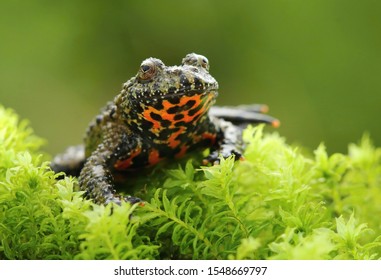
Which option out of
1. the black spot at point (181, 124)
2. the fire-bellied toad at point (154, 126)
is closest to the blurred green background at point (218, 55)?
the fire-bellied toad at point (154, 126)

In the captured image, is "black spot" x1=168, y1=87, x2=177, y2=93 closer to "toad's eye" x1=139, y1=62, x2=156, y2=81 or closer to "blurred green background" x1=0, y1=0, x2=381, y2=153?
"toad's eye" x1=139, y1=62, x2=156, y2=81

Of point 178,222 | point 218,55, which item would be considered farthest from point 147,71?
point 218,55

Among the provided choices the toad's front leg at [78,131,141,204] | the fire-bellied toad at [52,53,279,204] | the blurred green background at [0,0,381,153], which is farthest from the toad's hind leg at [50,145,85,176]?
the blurred green background at [0,0,381,153]

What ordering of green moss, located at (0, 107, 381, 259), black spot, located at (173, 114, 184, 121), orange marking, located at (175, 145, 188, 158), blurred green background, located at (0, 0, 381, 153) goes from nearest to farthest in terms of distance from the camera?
1. green moss, located at (0, 107, 381, 259)
2. black spot, located at (173, 114, 184, 121)
3. orange marking, located at (175, 145, 188, 158)
4. blurred green background, located at (0, 0, 381, 153)

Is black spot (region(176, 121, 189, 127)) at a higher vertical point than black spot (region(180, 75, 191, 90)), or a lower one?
lower

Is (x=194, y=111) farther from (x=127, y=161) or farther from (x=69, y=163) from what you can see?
(x=69, y=163)

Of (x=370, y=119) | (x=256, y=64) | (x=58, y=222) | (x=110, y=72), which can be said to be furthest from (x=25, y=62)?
(x=58, y=222)
